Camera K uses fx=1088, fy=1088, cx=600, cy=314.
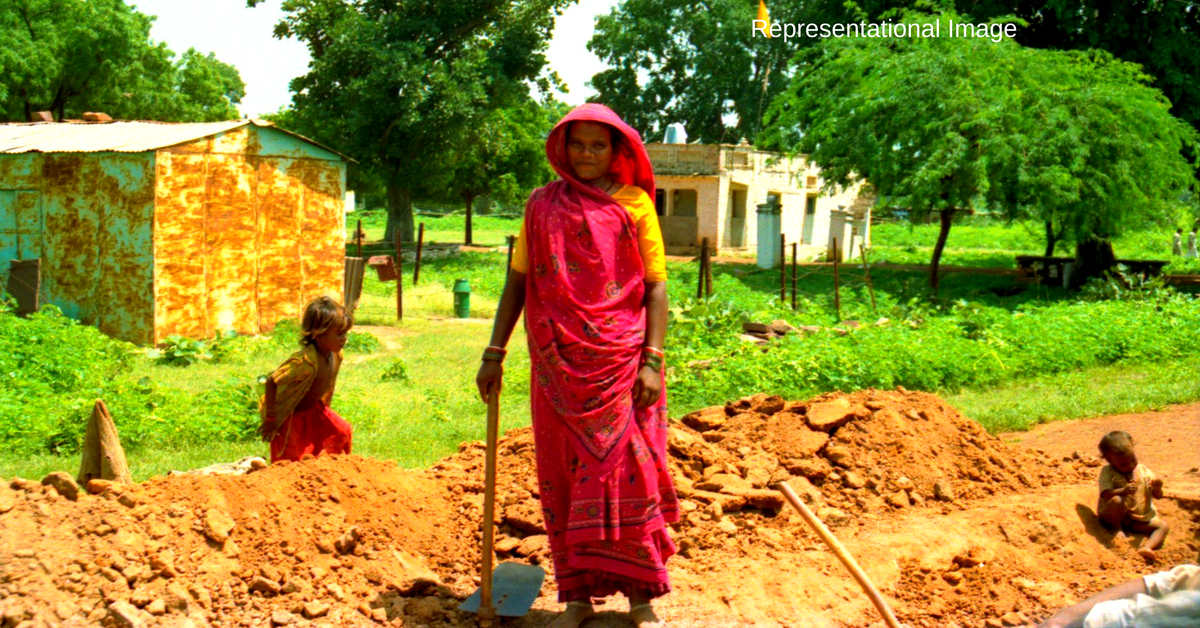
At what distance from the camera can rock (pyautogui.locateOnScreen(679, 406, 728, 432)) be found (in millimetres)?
6176

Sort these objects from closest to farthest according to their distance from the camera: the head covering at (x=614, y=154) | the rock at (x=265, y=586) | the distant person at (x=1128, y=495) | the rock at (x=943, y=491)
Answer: the head covering at (x=614, y=154) < the rock at (x=265, y=586) < the distant person at (x=1128, y=495) < the rock at (x=943, y=491)

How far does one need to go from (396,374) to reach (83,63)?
2506 centimetres

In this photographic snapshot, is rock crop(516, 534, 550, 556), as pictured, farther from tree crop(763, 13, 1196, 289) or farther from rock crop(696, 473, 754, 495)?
tree crop(763, 13, 1196, 289)

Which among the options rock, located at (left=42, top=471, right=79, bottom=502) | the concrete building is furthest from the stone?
the concrete building

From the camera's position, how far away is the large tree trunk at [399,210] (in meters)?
29.6

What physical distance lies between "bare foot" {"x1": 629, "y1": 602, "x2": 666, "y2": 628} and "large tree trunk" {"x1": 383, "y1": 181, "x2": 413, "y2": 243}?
26.1 metres

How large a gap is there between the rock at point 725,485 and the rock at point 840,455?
64 centimetres

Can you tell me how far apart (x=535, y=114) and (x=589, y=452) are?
34.8 metres

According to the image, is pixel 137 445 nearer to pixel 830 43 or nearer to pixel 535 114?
pixel 830 43

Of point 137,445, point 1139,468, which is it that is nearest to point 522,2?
point 137,445

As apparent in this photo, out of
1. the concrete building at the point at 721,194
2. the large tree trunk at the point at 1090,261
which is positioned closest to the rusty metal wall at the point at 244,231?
the large tree trunk at the point at 1090,261

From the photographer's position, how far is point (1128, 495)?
5230 mm

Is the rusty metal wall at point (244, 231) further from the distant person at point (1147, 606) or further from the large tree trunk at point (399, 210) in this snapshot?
the large tree trunk at point (399, 210)

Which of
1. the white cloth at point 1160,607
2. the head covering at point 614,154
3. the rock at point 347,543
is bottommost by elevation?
the rock at point 347,543
